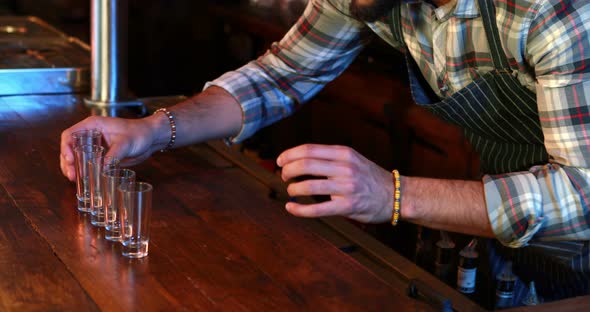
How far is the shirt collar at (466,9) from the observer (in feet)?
5.35

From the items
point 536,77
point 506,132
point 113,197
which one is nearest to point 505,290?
point 506,132

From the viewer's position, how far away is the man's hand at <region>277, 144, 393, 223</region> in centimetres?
147

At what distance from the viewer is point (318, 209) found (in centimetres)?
144

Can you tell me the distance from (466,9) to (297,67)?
0.62m

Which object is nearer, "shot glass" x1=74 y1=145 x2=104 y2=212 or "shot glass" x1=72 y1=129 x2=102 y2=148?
"shot glass" x1=74 y1=145 x2=104 y2=212

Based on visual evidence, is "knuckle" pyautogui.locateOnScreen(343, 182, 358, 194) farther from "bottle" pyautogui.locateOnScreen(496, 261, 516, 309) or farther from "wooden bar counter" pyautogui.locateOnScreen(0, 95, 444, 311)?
"bottle" pyautogui.locateOnScreen(496, 261, 516, 309)

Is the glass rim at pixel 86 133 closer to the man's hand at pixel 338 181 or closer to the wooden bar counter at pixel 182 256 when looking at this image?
the wooden bar counter at pixel 182 256

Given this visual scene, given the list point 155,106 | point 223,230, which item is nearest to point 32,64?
point 155,106

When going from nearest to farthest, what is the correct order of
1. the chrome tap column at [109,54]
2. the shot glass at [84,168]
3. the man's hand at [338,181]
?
the man's hand at [338,181] → the shot glass at [84,168] → the chrome tap column at [109,54]

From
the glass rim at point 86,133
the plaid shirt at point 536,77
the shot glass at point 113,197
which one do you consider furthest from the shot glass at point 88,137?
the plaid shirt at point 536,77

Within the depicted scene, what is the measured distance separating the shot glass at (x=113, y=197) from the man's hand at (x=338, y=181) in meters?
0.27

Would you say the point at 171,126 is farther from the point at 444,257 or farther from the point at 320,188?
the point at 444,257

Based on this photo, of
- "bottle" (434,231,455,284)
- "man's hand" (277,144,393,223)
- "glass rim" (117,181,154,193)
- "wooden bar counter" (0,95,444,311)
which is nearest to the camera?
"wooden bar counter" (0,95,444,311)

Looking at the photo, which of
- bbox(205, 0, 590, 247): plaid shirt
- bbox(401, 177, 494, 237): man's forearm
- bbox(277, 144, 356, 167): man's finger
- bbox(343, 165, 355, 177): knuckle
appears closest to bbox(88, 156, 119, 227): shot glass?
bbox(277, 144, 356, 167): man's finger
